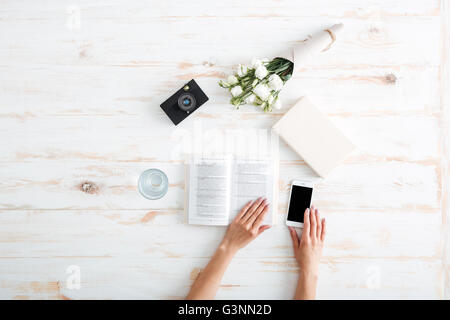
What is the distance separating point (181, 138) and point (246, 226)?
0.41 metres

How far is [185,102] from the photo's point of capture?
1260 mm

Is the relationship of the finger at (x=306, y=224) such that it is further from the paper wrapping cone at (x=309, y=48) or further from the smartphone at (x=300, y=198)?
the paper wrapping cone at (x=309, y=48)

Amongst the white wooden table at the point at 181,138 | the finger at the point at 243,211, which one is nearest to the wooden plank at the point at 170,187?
the white wooden table at the point at 181,138

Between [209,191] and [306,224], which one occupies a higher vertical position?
[209,191]

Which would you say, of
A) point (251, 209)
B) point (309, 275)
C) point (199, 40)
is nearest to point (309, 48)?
point (199, 40)

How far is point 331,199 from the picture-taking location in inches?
51.1

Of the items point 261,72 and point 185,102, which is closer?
point 261,72

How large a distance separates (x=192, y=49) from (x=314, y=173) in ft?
2.18

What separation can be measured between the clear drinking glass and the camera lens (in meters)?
0.26

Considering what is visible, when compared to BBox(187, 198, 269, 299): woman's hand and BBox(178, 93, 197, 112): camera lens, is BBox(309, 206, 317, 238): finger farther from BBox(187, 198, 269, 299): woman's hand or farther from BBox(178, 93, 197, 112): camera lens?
BBox(178, 93, 197, 112): camera lens

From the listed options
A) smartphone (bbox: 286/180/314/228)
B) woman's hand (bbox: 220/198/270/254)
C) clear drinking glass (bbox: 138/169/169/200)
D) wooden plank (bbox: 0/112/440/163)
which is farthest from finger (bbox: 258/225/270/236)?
clear drinking glass (bbox: 138/169/169/200)

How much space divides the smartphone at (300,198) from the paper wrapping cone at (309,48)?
428 mm

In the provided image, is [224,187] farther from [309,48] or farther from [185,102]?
[309,48]

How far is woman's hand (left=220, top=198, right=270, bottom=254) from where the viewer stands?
4.16 ft
